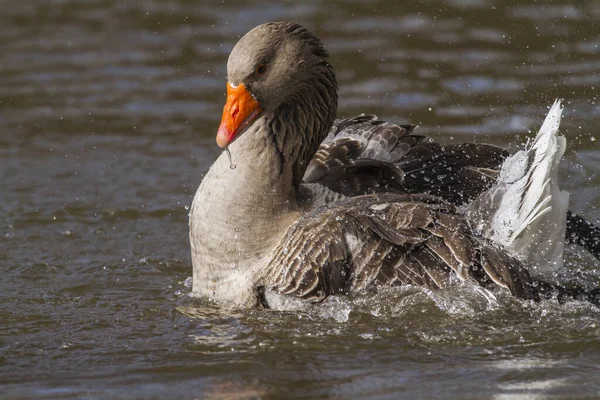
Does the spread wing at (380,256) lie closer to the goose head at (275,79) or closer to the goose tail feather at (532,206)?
the goose tail feather at (532,206)

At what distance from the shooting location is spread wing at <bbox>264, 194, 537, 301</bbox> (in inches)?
281

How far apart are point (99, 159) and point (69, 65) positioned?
2758 millimetres

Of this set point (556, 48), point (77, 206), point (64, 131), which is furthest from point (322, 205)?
point (556, 48)

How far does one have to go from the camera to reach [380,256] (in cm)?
716

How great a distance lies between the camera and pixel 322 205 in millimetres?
7699

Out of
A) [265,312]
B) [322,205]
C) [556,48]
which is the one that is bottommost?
[265,312]

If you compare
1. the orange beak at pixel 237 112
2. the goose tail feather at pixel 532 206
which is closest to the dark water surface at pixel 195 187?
the goose tail feather at pixel 532 206

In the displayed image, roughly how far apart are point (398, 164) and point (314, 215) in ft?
4.10

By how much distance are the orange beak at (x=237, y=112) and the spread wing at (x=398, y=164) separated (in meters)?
1.08

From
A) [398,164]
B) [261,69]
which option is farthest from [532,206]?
[261,69]

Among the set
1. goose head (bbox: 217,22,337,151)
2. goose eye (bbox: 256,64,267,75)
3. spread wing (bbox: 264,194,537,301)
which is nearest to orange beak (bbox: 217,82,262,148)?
goose head (bbox: 217,22,337,151)

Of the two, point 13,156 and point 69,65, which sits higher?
point 69,65

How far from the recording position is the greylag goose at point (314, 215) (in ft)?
23.4

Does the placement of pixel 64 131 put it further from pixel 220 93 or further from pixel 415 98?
pixel 415 98
